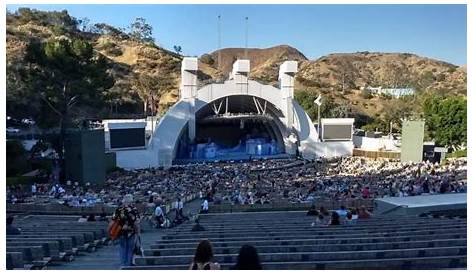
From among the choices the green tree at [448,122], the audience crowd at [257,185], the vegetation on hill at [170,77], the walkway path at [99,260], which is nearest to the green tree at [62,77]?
the vegetation on hill at [170,77]

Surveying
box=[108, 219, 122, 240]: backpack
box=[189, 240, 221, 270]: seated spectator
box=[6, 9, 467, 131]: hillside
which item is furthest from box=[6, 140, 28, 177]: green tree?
box=[189, 240, 221, 270]: seated spectator

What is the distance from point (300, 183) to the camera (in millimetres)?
22609

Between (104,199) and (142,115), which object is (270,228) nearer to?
(104,199)

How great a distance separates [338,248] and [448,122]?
1318 inches

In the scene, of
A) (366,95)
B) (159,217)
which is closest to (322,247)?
(159,217)

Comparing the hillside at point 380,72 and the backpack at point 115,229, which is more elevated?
the hillside at point 380,72

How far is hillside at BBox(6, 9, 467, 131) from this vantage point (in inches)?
2108

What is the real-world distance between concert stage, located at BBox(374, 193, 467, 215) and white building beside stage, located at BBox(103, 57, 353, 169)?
1899 cm

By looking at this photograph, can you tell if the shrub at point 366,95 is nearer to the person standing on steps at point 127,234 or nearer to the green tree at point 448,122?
the green tree at point 448,122

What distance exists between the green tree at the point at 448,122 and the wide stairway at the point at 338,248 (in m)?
29.7

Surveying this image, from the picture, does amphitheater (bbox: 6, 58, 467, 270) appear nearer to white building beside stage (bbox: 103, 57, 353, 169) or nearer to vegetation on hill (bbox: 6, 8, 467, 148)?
white building beside stage (bbox: 103, 57, 353, 169)

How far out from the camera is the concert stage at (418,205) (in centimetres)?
1216
